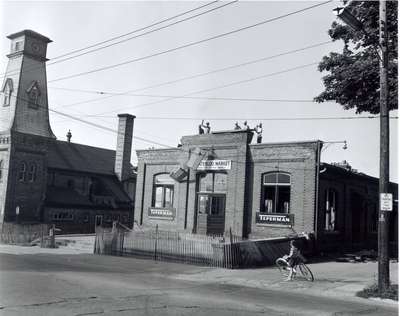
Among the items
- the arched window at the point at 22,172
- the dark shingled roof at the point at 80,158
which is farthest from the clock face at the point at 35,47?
the arched window at the point at 22,172

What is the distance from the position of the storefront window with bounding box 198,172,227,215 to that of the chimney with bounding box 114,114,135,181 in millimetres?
22184

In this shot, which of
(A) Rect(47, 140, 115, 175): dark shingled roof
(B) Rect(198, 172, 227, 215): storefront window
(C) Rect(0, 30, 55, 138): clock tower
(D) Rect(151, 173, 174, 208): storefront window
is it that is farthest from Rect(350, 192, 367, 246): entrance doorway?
(A) Rect(47, 140, 115, 175): dark shingled roof

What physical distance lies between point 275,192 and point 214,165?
457cm

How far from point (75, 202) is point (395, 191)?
30.0m

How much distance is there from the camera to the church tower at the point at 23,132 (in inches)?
1674

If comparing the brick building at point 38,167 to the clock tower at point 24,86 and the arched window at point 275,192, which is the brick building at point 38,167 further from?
the arched window at point 275,192

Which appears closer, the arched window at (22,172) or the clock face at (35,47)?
the arched window at (22,172)

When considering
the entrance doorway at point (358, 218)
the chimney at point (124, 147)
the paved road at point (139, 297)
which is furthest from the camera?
the chimney at point (124, 147)

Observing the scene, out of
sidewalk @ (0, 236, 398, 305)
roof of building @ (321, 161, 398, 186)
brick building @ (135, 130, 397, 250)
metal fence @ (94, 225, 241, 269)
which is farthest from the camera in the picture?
roof of building @ (321, 161, 398, 186)

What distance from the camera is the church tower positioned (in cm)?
4253

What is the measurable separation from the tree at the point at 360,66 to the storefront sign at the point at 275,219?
7.25 metres

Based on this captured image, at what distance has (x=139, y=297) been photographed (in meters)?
12.1

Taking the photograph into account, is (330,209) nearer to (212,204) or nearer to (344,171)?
(344,171)

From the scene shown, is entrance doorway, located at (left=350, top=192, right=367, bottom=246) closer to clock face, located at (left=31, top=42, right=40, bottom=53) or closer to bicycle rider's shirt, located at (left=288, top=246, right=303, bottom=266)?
bicycle rider's shirt, located at (left=288, top=246, right=303, bottom=266)
